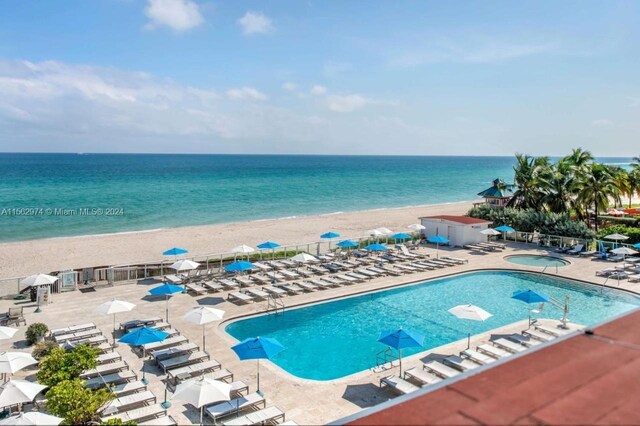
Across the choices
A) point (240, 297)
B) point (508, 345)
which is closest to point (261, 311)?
point (240, 297)

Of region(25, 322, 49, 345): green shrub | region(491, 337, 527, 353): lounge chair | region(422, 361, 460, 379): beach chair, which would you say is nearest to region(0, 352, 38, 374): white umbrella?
region(25, 322, 49, 345): green shrub

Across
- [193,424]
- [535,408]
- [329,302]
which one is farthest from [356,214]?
[535,408]

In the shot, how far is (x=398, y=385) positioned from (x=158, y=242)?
30.1 metres

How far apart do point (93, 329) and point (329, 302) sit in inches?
371

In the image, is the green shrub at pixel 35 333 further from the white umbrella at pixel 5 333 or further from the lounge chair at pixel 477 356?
the lounge chair at pixel 477 356

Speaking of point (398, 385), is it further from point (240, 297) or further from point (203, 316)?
point (240, 297)

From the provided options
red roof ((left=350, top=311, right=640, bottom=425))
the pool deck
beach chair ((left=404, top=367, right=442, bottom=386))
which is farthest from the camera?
beach chair ((left=404, top=367, right=442, bottom=386))

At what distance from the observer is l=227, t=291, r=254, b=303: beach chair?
2055 centimetres

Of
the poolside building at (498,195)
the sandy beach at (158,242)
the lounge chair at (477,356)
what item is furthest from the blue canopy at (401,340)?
the poolside building at (498,195)

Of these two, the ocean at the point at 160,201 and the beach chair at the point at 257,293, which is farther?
the ocean at the point at 160,201

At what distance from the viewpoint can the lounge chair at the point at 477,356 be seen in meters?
13.6

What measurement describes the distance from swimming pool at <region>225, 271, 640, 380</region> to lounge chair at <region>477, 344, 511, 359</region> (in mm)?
2023

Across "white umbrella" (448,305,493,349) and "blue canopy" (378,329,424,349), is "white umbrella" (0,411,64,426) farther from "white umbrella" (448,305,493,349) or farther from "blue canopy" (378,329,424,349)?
"white umbrella" (448,305,493,349)

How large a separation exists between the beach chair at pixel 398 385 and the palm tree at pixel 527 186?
91.5 ft
